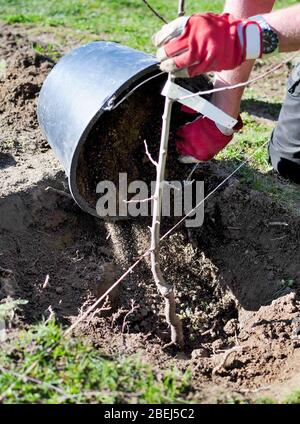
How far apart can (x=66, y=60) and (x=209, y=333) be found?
4.77 ft

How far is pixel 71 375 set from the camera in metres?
2.19

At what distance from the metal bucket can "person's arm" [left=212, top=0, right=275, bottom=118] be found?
43 cm

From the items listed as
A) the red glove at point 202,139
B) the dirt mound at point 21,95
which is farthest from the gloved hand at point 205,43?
the dirt mound at point 21,95

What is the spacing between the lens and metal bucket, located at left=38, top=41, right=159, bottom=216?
270cm

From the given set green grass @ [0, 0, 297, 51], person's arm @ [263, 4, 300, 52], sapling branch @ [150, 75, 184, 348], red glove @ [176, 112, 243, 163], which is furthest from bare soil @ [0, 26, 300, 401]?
green grass @ [0, 0, 297, 51]

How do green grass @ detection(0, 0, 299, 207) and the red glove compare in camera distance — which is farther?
green grass @ detection(0, 0, 299, 207)

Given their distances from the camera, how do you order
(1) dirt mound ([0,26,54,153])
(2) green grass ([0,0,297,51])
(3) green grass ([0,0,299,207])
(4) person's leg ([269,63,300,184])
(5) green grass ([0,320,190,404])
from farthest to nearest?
1. (2) green grass ([0,0,297,51])
2. (3) green grass ([0,0,299,207])
3. (1) dirt mound ([0,26,54,153])
4. (4) person's leg ([269,63,300,184])
5. (5) green grass ([0,320,190,404])

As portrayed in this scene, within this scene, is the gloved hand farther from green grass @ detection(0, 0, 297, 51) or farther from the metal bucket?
green grass @ detection(0, 0, 297, 51)

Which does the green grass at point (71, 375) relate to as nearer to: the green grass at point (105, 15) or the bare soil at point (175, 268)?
the bare soil at point (175, 268)

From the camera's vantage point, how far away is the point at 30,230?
10.4 ft

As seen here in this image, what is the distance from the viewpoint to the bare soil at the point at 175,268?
2791 millimetres

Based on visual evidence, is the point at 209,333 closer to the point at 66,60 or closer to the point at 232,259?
the point at 232,259

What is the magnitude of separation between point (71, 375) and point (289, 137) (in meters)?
1.83

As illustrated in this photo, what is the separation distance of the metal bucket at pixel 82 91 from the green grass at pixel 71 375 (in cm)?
80
